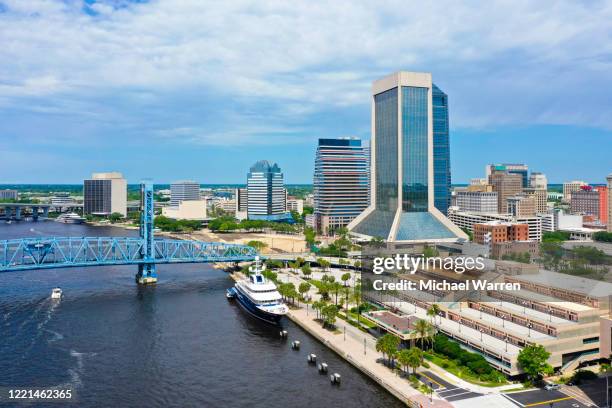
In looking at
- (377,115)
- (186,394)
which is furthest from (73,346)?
(377,115)

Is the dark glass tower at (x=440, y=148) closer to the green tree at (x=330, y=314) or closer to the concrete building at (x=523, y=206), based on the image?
the concrete building at (x=523, y=206)

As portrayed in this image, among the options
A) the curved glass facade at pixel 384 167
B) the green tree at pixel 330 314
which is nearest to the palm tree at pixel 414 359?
the green tree at pixel 330 314

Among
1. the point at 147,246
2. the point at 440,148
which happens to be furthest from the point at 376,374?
the point at 440,148

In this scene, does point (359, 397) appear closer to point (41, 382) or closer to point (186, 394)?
point (186, 394)

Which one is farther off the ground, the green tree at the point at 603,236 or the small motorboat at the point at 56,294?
the green tree at the point at 603,236

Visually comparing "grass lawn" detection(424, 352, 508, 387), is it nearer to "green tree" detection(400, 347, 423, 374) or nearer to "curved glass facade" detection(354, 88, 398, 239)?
"green tree" detection(400, 347, 423, 374)

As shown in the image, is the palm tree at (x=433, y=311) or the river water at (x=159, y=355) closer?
the river water at (x=159, y=355)

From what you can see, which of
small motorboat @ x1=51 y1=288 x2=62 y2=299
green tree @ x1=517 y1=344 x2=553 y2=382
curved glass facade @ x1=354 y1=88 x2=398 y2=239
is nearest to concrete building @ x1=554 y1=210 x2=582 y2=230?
curved glass facade @ x1=354 y1=88 x2=398 y2=239
